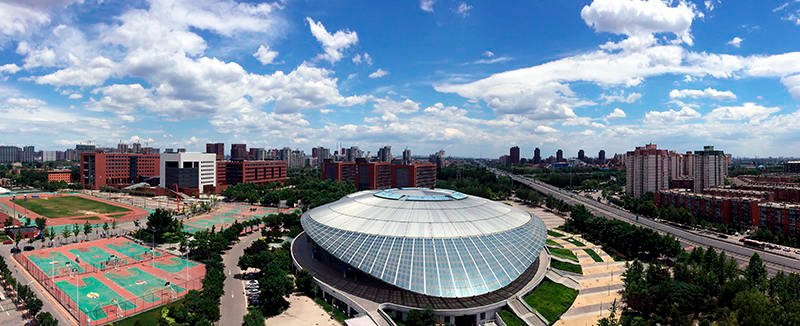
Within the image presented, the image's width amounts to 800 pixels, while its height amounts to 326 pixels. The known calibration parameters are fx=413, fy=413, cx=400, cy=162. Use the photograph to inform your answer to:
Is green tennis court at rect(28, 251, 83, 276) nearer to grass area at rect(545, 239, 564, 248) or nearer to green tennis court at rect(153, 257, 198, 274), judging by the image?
green tennis court at rect(153, 257, 198, 274)

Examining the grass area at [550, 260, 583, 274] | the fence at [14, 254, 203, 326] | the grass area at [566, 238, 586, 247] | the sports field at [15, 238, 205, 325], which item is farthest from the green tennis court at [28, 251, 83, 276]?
the grass area at [566, 238, 586, 247]

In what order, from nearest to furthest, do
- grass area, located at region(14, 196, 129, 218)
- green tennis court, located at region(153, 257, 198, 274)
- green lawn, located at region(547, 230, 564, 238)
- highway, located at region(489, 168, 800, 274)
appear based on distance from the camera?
green tennis court, located at region(153, 257, 198, 274) < highway, located at region(489, 168, 800, 274) < green lawn, located at region(547, 230, 564, 238) < grass area, located at region(14, 196, 129, 218)

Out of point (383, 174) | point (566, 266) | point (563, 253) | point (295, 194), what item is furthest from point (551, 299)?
point (383, 174)

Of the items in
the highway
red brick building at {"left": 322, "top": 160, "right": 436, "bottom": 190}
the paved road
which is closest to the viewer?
the paved road

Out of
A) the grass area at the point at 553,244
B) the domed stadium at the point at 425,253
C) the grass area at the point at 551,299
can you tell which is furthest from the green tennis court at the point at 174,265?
the grass area at the point at 553,244

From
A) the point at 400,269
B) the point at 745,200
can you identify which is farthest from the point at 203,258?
the point at 745,200

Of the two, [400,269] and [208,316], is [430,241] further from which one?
[208,316]
